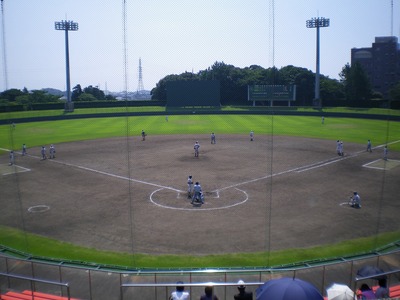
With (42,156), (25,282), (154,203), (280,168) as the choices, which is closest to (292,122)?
(280,168)

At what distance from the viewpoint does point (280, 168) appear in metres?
28.1

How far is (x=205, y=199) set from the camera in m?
20.6

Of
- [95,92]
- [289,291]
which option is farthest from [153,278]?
[95,92]

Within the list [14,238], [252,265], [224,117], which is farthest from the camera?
[224,117]

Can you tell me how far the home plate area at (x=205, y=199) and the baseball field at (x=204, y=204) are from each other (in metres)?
0.06

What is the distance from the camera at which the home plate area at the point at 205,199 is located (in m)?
19.4

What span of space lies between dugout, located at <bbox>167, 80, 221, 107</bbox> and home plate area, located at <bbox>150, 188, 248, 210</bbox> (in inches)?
1752

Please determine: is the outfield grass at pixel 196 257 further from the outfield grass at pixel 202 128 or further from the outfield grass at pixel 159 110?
A: the outfield grass at pixel 159 110

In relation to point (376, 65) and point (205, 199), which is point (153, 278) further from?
point (376, 65)

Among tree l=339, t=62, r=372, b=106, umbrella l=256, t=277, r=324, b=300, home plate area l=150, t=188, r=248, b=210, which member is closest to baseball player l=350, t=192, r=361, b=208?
home plate area l=150, t=188, r=248, b=210

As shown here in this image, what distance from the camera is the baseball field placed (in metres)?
14.5

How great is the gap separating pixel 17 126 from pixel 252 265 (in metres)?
54.1

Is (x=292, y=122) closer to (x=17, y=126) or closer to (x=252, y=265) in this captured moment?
(x=17, y=126)

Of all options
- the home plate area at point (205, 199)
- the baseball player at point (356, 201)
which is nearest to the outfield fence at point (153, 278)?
the baseball player at point (356, 201)
